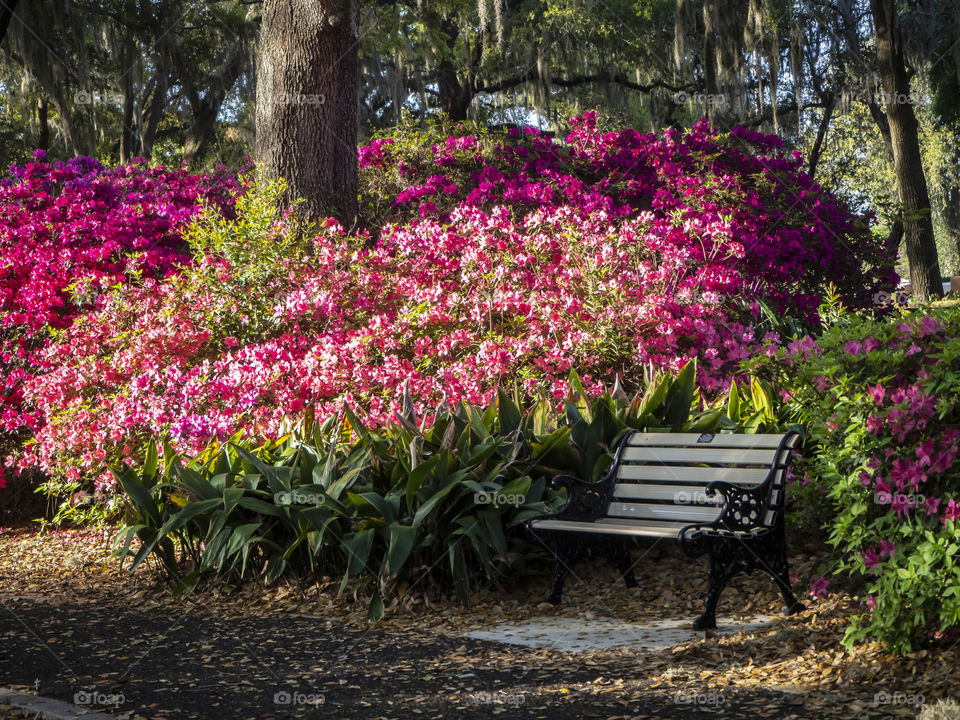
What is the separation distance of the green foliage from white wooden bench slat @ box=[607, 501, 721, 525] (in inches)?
13.9

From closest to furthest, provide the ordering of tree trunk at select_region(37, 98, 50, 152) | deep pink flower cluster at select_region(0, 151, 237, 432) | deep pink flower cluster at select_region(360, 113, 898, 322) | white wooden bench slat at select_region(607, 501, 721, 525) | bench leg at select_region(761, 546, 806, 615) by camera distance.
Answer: bench leg at select_region(761, 546, 806, 615) → white wooden bench slat at select_region(607, 501, 721, 525) → deep pink flower cluster at select_region(0, 151, 237, 432) → deep pink flower cluster at select_region(360, 113, 898, 322) → tree trunk at select_region(37, 98, 50, 152)

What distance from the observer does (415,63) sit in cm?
1984

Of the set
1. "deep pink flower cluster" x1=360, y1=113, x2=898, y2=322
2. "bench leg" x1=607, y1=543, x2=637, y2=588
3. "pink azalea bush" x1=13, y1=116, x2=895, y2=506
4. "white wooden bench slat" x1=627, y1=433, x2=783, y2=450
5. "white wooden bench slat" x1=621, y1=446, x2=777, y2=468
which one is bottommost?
"bench leg" x1=607, y1=543, x2=637, y2=588

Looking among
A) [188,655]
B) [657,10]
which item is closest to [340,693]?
[188,655]

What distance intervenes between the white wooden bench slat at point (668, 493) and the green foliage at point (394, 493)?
0.34m

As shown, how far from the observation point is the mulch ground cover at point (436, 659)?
325 cm

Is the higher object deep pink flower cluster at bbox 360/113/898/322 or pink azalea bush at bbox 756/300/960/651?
deep pink flower cluster at bbox 360/113/898/322

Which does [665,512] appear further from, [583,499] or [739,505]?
[739,505]

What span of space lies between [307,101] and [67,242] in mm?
2593

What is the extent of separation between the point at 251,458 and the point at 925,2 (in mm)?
18089

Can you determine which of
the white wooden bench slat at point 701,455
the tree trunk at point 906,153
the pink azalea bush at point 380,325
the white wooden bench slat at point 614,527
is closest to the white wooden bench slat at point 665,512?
the white wooden bench slat at point 614,527

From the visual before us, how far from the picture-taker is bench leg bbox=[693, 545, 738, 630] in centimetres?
415

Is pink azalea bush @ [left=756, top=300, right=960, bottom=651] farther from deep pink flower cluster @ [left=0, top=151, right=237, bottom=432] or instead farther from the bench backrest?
deep pink flower cluster @ [left=0, top=151, right=237, bottom=432]

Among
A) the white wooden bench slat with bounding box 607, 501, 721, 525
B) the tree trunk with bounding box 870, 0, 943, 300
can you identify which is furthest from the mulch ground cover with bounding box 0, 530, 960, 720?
the tree trunk with bounding box 870, 0, 943, 300
